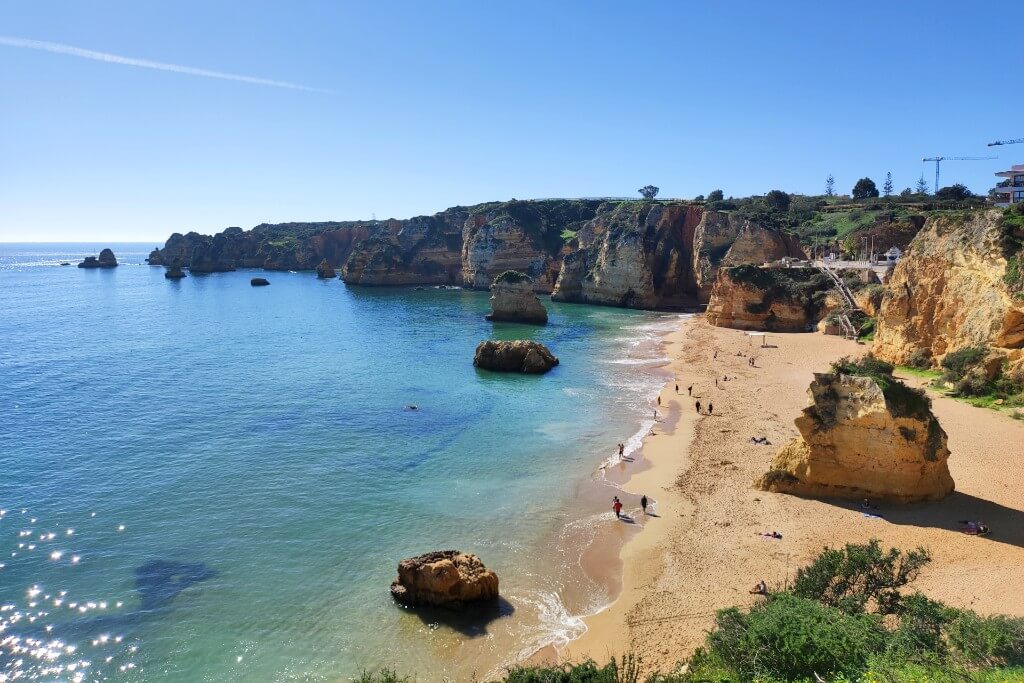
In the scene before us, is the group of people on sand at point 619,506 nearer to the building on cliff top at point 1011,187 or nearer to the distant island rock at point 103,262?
the building on cliff top at point 1011,187

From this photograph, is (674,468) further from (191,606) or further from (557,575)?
(191,606)

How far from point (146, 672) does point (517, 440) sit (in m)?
19.0

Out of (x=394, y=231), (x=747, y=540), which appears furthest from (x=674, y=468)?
(x=394, y=231)

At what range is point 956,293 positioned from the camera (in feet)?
117

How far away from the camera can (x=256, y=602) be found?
674 inches

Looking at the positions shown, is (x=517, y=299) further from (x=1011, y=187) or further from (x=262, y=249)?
(x=262, y=249)

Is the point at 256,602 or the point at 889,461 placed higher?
the point at 889,461

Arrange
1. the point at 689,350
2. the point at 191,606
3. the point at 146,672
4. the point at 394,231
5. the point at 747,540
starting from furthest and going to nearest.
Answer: the point at 394,231
the point at 689,350
the point at 747,540
the point at 191,606
the point at 146,672

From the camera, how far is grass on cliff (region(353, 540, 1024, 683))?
376 inches

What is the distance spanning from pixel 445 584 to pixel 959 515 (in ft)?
53.9

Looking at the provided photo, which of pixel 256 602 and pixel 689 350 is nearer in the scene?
pixel 256 602

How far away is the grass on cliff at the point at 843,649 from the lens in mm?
9539

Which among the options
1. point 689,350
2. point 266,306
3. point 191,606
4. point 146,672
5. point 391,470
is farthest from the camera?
point 266,306

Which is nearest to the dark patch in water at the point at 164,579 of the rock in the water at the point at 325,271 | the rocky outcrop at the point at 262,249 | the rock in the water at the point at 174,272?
the rock in the water at the point at 325,271
